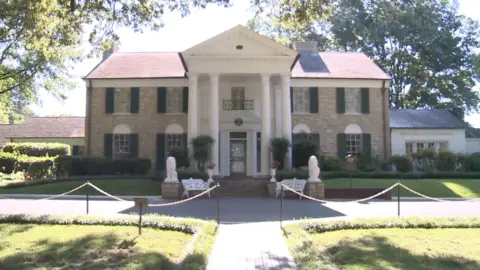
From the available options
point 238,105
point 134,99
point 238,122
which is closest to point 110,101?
point 134,99

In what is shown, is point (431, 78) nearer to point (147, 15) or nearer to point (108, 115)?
point (108, 115)

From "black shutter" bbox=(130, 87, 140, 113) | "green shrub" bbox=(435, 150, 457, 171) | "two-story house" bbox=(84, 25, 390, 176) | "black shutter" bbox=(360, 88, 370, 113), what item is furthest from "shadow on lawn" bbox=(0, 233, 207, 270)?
"green shrub" bbox=(435, 150, 457, 171)

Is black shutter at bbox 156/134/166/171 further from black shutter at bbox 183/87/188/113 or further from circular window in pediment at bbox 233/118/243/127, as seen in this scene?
circular window in pediment at bbox 233/118/243/127

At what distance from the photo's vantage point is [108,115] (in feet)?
87.7

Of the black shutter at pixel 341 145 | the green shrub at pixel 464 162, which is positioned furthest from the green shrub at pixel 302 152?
the green shrub at pixel 464 162

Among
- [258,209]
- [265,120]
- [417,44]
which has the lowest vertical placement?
[258,209]

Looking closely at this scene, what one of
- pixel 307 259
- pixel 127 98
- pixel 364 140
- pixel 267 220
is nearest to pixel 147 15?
pixel 267 220

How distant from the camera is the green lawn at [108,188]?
63.6 ft

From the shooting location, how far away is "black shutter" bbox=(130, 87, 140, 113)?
26672 millimetres

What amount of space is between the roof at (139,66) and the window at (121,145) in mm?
3595

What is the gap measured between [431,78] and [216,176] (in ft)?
97.5

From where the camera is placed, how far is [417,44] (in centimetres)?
4206

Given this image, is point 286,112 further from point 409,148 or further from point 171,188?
point 409,148

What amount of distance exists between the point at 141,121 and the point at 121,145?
188 centimetres
